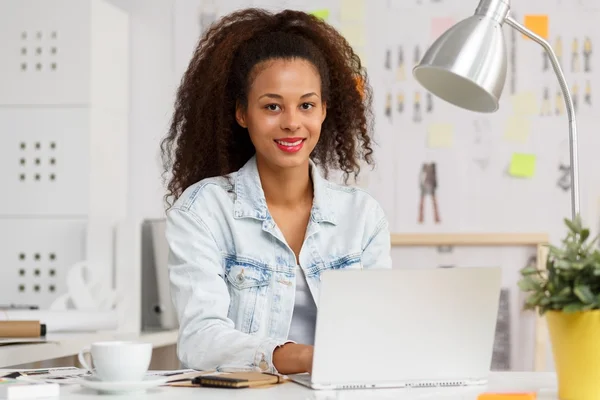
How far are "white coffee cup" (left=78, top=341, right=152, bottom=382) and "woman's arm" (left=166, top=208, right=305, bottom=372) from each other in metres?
0.27

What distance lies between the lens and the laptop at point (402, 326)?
1250 mm

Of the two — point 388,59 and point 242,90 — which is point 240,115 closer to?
point 242,90

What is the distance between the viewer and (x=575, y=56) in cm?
312

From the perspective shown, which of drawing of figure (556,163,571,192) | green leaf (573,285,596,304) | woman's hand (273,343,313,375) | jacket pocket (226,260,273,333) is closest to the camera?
green leaf (573,285,596,304)

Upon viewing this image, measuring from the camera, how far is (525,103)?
3.14 meters

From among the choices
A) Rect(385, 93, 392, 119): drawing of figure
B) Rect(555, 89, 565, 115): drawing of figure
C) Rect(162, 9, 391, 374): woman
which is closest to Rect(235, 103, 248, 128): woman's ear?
Rect(162, 9, 391, 374): woman

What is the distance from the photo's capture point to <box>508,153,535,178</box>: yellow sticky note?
312 cm

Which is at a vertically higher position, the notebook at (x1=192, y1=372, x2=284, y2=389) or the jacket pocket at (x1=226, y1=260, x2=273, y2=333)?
the jacket pocket at (x1=226, y1=260, x2=273, y2=333)

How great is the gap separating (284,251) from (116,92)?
157 centimetres

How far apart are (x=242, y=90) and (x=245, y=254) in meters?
0.35

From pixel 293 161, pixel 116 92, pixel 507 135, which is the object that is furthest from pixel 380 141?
pixel 293 161

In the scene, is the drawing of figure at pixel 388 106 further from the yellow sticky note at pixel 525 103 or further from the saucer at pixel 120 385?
the saucer at pixel 120 385

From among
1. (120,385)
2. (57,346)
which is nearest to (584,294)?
(120,385)

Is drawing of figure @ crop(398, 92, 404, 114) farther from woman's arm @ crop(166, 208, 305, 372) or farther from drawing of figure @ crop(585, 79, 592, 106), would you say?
woman's arm @ crop(166, 208, 305, 372)
